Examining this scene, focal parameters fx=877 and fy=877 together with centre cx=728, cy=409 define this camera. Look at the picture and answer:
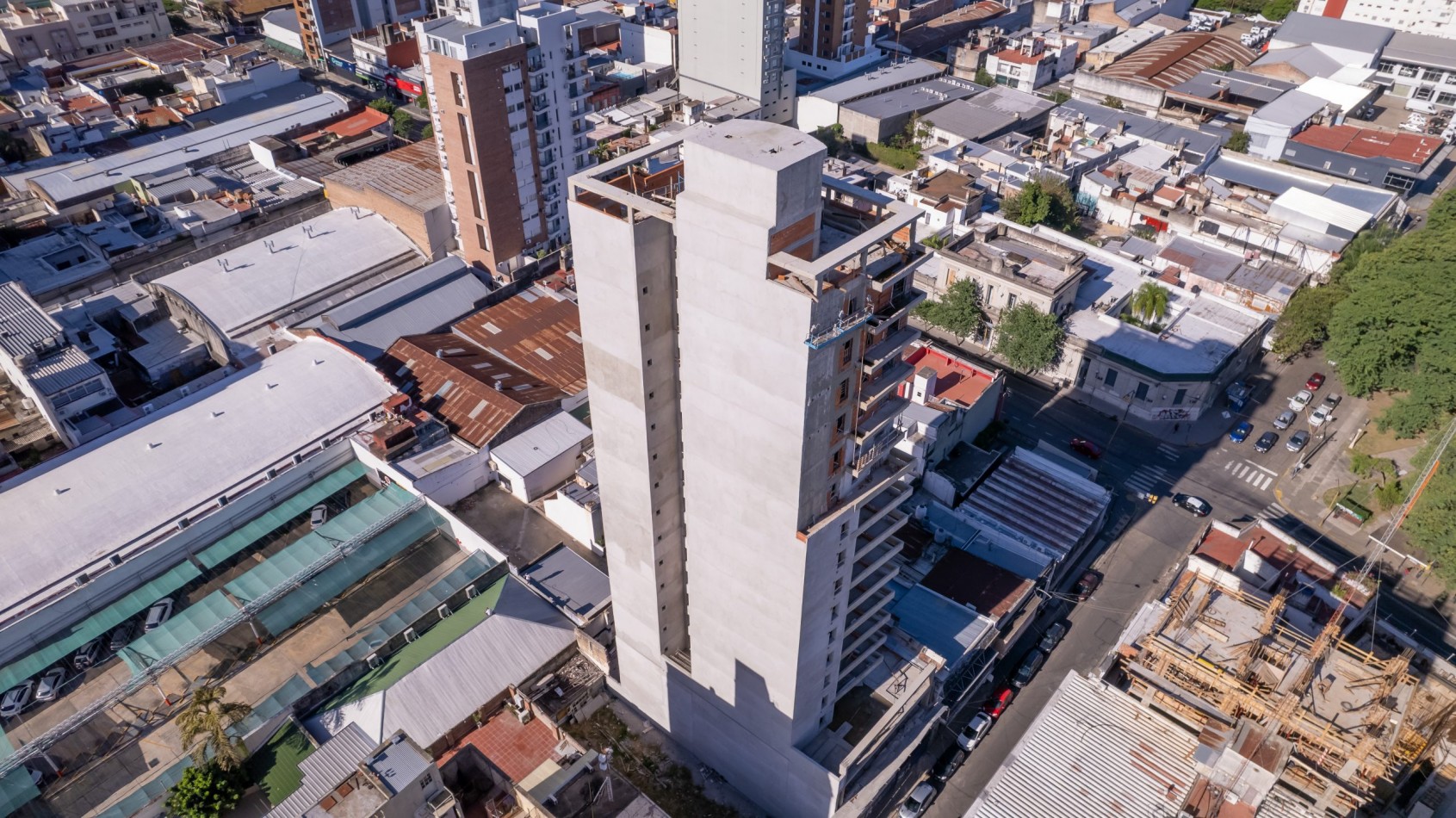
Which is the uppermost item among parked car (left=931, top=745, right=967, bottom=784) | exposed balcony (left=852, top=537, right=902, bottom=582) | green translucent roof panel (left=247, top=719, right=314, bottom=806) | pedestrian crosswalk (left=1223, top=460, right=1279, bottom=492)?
exposed balcony (left=852, top=537, right=902, bottom=582)

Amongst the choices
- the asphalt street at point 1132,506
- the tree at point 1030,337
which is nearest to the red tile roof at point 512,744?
the asphalt street at point 1132,506

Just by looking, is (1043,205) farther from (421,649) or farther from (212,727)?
(212,727)

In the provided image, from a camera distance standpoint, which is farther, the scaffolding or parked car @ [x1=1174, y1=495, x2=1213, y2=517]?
parked car @ [x1=1174, y1=495, x2=1213, y2=517]

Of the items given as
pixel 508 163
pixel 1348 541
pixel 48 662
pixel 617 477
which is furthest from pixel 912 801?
pixel 508 163

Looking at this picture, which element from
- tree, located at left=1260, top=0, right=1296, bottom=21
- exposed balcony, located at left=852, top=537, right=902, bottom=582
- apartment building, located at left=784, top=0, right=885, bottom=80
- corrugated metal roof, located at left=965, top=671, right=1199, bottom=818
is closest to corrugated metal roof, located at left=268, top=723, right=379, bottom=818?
exposed balcony, located at left=852, top=537, right=902, bottom=582

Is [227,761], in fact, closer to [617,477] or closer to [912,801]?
[617,477]

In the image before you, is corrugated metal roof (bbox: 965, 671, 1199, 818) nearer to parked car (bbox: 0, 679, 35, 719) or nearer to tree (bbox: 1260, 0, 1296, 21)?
parked car (bbox: 0, 679, 35, 719)

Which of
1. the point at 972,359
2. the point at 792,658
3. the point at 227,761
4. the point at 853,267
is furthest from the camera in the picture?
the point at 972,359
